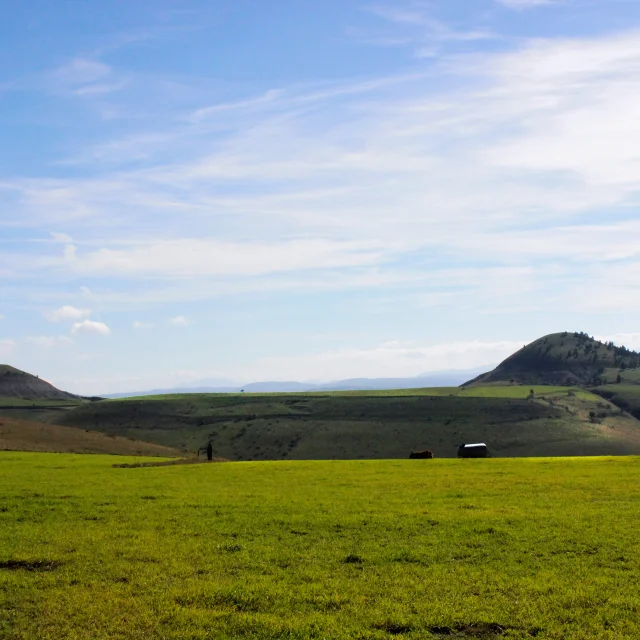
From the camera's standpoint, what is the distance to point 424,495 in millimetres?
30125

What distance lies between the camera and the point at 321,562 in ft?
59.9

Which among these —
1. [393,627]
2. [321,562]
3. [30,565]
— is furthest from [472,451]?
[393,627]

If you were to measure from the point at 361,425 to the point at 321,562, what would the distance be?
11878cm

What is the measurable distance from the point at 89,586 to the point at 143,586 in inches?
49.5

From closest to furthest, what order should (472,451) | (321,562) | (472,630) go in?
(472,630), (321,562), (472,451)

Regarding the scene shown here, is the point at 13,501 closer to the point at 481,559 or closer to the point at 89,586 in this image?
the point at 89,586

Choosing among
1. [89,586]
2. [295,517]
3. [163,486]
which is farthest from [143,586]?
[163,486]

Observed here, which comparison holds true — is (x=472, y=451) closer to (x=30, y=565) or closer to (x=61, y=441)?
(x=61, y=441)

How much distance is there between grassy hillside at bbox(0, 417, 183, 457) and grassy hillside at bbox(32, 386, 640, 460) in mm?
33121

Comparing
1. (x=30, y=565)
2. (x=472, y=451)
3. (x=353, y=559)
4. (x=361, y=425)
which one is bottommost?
(x=361, y=425)

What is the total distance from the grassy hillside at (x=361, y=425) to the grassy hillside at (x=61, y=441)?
109 ft

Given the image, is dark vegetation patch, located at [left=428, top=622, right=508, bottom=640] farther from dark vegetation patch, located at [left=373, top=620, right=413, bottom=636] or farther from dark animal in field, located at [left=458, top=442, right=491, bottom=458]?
dark animal in field, located at [left=458, top=442, right=491, bottom=458]

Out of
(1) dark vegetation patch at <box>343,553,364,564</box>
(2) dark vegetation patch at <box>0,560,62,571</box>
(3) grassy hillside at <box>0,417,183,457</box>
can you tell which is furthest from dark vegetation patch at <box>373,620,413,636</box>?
(3) grassy hillside at <box>0,417,183,457</box>

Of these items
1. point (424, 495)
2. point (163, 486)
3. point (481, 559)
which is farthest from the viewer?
point (163, 486)
